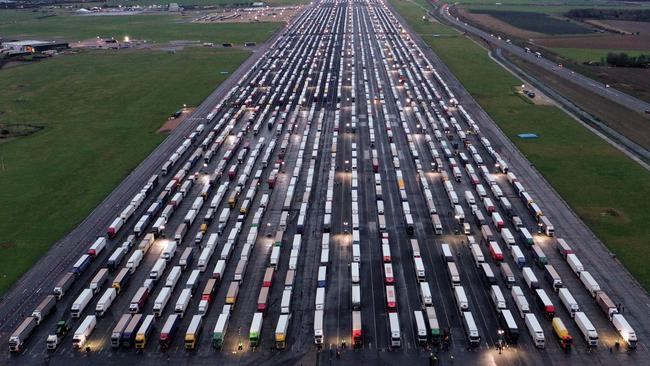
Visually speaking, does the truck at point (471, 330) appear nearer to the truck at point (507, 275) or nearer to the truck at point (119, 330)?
the truck at point (507, 275)

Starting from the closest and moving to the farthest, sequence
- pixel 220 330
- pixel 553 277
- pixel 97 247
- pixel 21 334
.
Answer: pixel 21 334
pixel 220 330
pixel 553 277
pixel 97 247

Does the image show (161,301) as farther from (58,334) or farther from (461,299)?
(461,299)

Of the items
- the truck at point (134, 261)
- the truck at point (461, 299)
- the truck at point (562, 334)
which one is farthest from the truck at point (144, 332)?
the truck at point (562, 334)

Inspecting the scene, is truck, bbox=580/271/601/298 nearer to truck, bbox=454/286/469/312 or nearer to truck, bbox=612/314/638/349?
truck, bbox=612/314/638/349

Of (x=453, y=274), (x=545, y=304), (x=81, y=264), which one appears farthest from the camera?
(x=81, y=264)

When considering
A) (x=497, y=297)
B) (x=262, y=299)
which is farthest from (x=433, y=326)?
(x=262, y=299)

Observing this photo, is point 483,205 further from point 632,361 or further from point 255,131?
point 255,131

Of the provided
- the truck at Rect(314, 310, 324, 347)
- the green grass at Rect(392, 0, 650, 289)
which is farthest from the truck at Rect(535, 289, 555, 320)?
the truck at Rect(314, 310, 324, 347)
